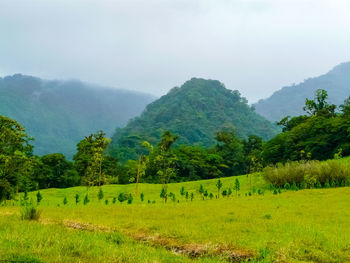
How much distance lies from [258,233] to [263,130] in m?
167

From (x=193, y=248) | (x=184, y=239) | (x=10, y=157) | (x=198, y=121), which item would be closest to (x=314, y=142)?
(x=10, y=157)

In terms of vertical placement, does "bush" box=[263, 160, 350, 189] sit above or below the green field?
above

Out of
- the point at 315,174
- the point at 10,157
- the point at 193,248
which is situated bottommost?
the point at 193,248

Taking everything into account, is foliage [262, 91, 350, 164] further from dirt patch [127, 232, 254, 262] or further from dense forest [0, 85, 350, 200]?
dirt patch [127, 232, 254, 262]

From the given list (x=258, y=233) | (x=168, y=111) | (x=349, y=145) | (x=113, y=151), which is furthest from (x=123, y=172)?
(x=168, y=111)

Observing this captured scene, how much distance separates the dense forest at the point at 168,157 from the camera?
2164 cm

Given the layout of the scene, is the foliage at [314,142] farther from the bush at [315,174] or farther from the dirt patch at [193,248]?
the dirt patch at [193,248]

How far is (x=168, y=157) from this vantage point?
225 feet

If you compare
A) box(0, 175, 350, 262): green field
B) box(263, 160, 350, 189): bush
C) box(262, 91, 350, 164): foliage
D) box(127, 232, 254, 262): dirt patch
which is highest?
box(262, 91, 350, 164): foliage

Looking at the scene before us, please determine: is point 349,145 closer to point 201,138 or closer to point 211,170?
point 211,170

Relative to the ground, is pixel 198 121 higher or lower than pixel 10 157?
higher

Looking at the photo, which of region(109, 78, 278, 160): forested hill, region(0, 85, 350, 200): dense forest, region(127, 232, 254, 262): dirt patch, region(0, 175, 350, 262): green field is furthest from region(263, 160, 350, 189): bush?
region(109, 78, 278, 160): forested hill

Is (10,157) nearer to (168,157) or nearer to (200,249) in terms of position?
(200,249)

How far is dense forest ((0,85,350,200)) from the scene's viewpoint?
21.6m
